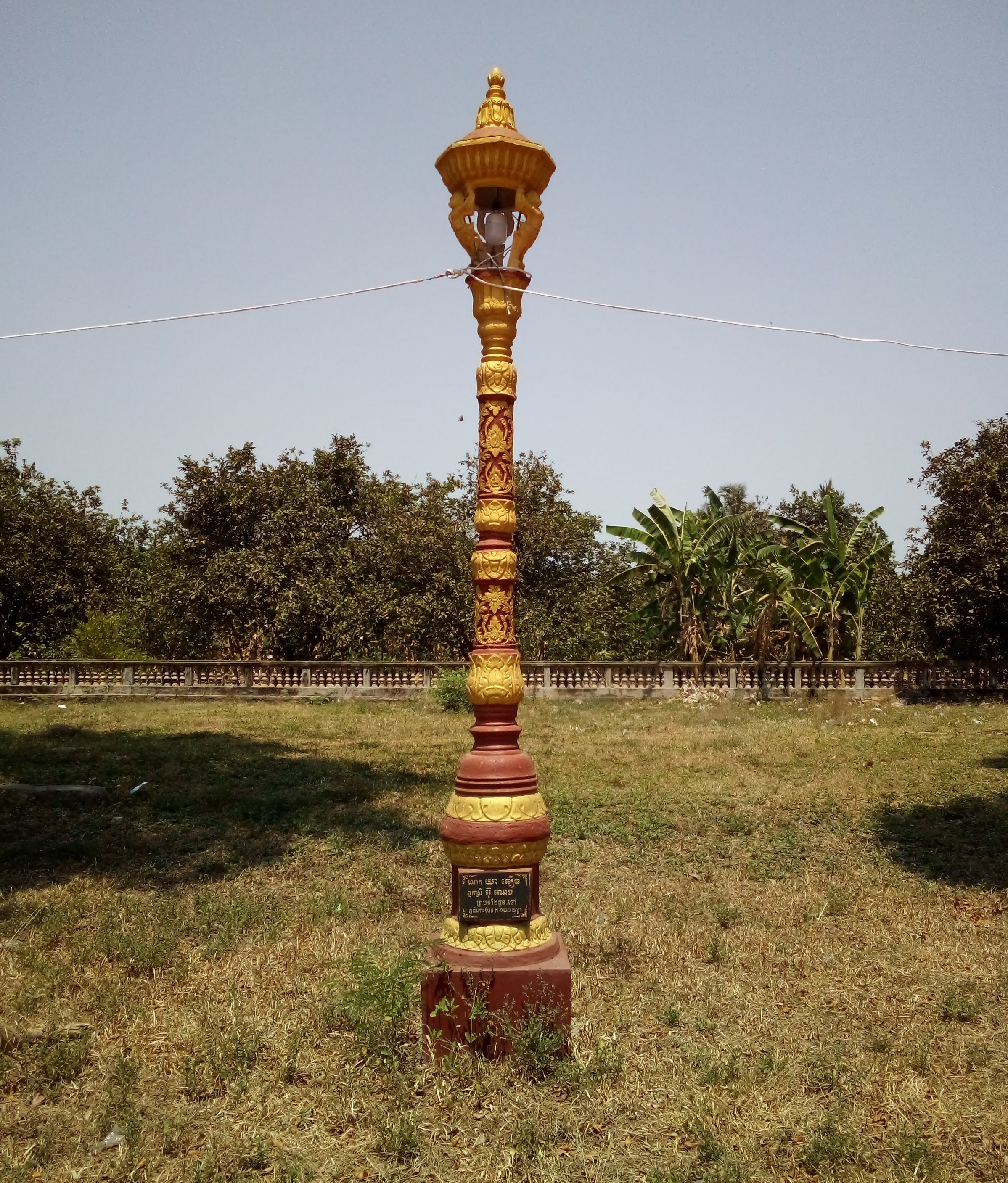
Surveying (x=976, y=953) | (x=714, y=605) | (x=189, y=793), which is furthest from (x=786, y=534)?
(x=976, y=953)

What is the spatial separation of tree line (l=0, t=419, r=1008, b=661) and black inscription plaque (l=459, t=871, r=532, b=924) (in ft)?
55.9

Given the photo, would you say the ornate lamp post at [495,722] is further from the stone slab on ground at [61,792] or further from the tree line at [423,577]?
the tree line at [423,577]

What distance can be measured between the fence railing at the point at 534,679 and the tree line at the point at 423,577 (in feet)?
2.36

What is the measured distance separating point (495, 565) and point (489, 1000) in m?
2.06

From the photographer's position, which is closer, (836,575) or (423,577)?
(836,575)

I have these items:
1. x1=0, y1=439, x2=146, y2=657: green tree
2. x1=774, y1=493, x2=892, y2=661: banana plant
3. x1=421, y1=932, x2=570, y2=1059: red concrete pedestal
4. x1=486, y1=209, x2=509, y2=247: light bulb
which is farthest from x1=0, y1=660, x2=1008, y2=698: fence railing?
x1=421, y1=932, x2=570, y2=1059: red concrete pedestal

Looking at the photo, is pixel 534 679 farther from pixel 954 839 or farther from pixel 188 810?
pixel 954 839

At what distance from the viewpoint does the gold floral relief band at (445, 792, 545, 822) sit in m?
4.77

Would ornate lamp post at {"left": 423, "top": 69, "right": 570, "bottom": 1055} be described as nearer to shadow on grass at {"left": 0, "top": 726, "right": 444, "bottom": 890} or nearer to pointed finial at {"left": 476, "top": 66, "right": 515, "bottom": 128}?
pointed finial at {"left": 476, "top": 66, "right": 515, "bottom": 128}

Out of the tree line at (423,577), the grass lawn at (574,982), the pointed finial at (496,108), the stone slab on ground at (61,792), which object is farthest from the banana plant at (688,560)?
the pointed finial at (496,108)

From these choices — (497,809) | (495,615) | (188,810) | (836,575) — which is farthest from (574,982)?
(836,575)

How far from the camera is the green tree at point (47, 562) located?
2964cm

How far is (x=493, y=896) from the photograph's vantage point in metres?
4.80

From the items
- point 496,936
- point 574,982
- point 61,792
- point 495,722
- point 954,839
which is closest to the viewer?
point 496,936
